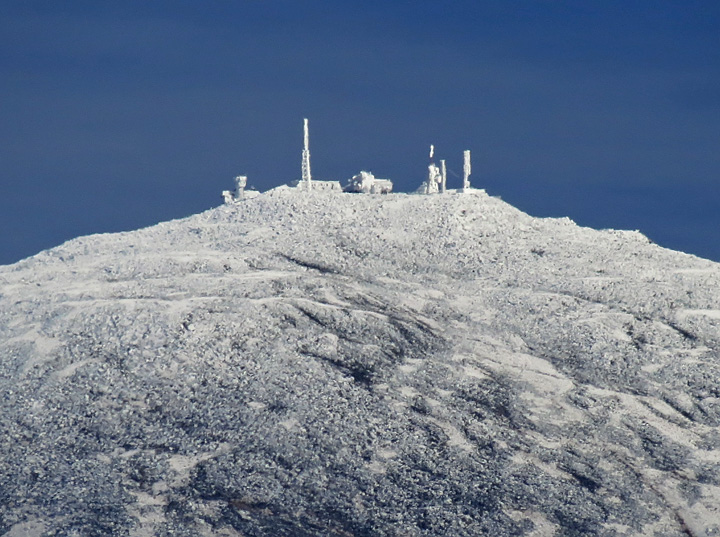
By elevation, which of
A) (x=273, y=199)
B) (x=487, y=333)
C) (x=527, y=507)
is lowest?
(x=527, y=507)

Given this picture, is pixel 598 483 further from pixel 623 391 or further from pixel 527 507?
pixel 623 391

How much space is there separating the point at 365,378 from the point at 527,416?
27.5 ft

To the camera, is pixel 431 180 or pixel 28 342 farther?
pixel 431 180

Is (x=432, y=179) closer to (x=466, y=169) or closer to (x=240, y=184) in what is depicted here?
(x=466, y=169)

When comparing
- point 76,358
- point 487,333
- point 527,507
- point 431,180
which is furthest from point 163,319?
point 431,180

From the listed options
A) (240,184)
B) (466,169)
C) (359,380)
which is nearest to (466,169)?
(466,169)

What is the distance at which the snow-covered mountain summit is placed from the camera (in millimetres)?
54969

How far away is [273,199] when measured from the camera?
84000 millimetres

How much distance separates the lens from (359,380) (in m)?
63.2

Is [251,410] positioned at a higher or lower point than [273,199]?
lower

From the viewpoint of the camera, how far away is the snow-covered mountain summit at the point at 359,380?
180 ft

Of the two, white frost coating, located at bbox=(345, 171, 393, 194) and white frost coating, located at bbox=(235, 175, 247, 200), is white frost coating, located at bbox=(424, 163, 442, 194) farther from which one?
white frost coating, located at bbox=(235, 175, 247, 200)

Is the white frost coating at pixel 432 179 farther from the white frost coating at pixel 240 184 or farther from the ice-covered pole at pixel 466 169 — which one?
the white frost coating at pixel 240 184

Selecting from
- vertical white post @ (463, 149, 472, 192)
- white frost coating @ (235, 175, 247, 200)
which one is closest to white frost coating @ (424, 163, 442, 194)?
vertical white post @ (463, 149, 472, 192)
